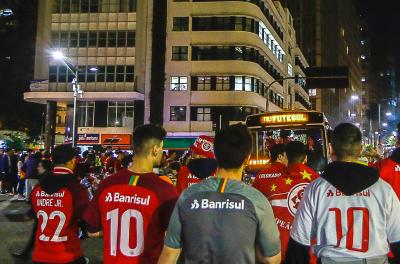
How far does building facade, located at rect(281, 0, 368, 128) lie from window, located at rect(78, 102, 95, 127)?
4956 cm

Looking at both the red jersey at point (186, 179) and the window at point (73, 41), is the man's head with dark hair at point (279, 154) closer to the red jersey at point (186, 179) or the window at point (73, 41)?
the red jersey at point (186, 179)

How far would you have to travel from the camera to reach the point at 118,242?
3510 millimetres

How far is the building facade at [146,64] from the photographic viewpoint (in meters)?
51.0

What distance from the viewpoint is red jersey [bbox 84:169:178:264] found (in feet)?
11.4

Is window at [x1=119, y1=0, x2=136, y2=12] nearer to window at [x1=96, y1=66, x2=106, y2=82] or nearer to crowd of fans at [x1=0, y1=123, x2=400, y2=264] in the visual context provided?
window at [x1=96, y1=66, x2=106, y2=82]

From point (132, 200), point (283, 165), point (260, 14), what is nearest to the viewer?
point (132, 200)

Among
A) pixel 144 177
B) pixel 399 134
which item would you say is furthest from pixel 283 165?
pixel 144 177

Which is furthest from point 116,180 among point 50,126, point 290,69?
point 290,69

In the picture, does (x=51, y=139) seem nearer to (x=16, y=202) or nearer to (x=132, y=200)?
(x=16, y=202)

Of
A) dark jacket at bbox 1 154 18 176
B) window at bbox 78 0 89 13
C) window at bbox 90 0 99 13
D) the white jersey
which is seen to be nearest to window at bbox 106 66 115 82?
window at bbox 90 0 99 13

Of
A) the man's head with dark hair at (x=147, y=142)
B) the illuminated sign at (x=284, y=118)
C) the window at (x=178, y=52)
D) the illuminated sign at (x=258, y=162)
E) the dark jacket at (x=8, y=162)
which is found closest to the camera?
the man's head with dark hair at (x=147, y=142)

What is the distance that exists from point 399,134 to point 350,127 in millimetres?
2068

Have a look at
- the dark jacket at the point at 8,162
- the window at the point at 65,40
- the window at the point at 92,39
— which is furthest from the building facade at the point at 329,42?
the dark jacket at the point at 8,162

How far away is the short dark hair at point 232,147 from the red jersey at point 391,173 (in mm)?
2348
